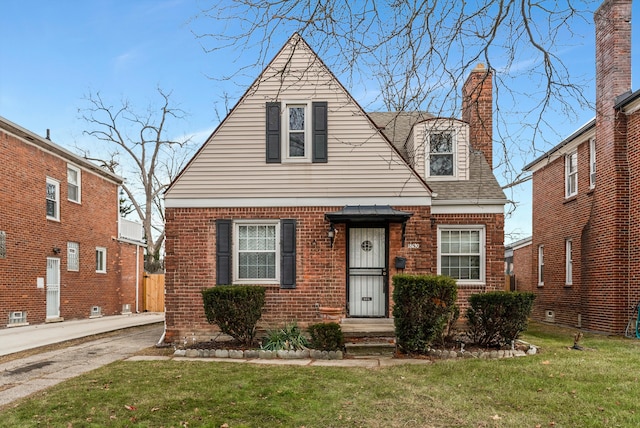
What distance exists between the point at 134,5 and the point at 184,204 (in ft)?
14.5

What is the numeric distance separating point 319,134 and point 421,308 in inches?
175

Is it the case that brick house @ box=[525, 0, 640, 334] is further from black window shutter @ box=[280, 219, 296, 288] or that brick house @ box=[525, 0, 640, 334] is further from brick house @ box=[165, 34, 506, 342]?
black window shutter @ box=[280, 219, 296, 288]

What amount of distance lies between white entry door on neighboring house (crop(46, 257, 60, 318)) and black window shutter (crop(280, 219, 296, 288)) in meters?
9.87

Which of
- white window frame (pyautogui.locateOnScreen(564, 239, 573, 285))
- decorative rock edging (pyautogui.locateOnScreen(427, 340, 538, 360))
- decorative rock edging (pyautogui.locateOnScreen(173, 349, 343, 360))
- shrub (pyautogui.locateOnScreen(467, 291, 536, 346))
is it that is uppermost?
white window frame (pyautogui.locateOnScreen(564, 239, 573, 285))

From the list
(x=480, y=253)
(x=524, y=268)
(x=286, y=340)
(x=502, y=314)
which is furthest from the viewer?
(x=524, y=268)

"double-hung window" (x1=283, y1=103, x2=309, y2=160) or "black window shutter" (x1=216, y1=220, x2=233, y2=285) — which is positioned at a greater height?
"double-hung window" (x1=283, y1=103, x2=309, y2=160)

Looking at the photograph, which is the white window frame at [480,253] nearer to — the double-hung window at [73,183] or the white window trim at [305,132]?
the white window trim at [305,132]

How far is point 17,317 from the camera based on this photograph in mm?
15078

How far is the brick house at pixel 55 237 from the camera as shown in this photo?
14.8m

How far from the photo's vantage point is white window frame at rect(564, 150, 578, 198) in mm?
15526

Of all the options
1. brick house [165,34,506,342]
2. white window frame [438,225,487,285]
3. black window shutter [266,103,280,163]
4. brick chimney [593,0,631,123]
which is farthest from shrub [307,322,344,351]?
brick chimney [593,0,631,123]

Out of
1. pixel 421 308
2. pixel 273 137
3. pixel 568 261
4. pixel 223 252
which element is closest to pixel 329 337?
pixel 421 308

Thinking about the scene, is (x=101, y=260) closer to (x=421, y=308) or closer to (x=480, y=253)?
(x=480, y=253)

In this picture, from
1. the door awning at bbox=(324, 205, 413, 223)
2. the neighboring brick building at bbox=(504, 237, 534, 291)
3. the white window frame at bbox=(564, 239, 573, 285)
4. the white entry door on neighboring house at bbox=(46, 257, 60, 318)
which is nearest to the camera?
the door awning at bbox=(324, 205, 413, 223)
